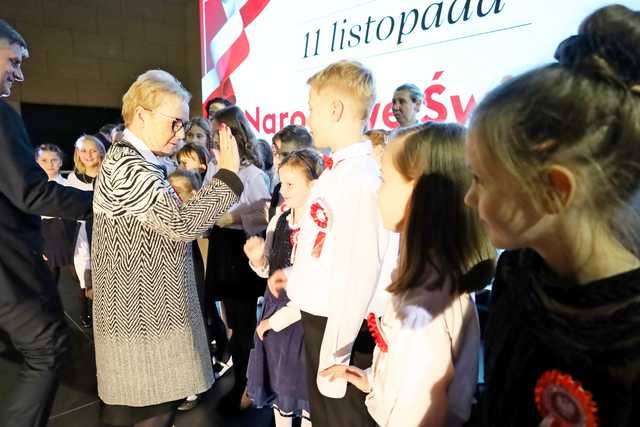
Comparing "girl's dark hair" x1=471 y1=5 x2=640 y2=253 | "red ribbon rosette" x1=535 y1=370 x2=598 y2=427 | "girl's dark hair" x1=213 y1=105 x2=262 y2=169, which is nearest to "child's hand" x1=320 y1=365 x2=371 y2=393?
"red ribbon rosette" x1=535 y1=370 x2=598 y2=427

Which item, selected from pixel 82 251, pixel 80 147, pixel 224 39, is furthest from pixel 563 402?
pixel 224 39

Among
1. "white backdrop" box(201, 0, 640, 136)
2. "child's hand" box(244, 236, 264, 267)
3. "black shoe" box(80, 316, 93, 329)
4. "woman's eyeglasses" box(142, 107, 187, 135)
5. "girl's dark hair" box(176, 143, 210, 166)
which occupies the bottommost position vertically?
"black shoe" box(80, 316, 93, 329)

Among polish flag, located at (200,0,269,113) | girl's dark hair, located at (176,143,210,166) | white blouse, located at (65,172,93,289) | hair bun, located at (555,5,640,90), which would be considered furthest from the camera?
polish flag, located at (200,0,269,113)

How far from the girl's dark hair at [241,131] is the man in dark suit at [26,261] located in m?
0.81

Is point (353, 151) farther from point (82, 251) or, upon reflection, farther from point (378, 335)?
point (82, 251)

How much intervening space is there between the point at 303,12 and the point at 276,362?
2.65 meters

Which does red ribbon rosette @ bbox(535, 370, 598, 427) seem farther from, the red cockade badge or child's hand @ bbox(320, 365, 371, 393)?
child's hand @ bbox(320, 365, 371, 393)

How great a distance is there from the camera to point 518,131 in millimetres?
500

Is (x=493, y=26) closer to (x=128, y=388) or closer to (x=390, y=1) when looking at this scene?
(x=390, y=1)

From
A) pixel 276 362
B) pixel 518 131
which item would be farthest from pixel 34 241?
pixel 518 131

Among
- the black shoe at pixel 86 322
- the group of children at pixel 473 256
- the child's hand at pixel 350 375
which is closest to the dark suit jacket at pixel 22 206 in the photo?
the group of children at pixel 473 256

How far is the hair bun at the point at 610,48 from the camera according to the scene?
1.54 ft

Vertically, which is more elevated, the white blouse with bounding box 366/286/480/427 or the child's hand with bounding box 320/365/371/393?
the white blouse with bounding box 366/286/480/427

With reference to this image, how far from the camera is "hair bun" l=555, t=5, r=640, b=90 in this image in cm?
47
